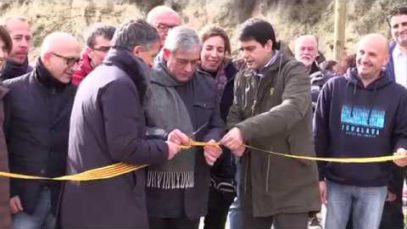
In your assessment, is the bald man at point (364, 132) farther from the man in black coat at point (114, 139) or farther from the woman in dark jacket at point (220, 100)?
the man in black coat at point (114, 139)

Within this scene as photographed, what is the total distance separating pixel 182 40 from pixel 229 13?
16206 millimetres

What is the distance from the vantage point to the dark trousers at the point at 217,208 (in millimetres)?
5266

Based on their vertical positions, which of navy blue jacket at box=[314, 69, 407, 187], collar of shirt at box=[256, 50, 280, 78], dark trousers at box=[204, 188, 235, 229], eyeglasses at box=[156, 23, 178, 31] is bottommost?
dark trousers at box=[204, 188, 235, 229]

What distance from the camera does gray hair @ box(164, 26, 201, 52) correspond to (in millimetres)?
4336

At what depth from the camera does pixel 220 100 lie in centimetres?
506

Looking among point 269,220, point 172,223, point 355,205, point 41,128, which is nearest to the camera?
point 41,128

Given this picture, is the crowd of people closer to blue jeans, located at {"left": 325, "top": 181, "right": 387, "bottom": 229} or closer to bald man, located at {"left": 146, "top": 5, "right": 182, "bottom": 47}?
blue jeans, located at {"left": 325, "top": 181, "right": 387, "bottom": 229}

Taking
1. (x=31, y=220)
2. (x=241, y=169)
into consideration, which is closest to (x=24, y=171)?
(x=31, y=220)

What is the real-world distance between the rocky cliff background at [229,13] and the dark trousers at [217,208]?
1229 centimetres

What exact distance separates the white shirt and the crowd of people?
0.75 metres

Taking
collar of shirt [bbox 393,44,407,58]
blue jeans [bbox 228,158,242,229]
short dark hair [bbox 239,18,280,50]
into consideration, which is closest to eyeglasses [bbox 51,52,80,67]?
short dark hair [bbox 239,18,280,50]

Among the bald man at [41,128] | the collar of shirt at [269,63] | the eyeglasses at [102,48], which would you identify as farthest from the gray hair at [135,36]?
the eyeglasses at [102,48]

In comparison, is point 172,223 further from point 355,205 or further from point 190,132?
point 355,205

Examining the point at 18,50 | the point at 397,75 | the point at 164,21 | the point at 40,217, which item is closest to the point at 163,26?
the point at 164,21
